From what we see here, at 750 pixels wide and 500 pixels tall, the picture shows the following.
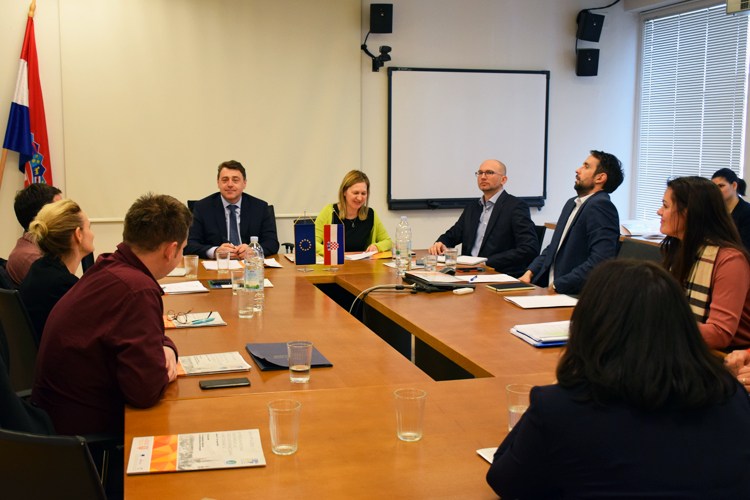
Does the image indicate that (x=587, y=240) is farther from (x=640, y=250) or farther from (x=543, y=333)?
(x=543, y=333)

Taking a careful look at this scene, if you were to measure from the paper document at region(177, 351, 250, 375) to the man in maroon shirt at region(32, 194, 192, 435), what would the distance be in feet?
0.34

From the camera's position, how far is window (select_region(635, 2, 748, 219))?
655 cm

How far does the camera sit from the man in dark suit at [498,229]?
206 inches

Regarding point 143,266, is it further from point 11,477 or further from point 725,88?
point 725,88

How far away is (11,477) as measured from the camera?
146 cm

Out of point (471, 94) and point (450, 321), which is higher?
point (471, 94)

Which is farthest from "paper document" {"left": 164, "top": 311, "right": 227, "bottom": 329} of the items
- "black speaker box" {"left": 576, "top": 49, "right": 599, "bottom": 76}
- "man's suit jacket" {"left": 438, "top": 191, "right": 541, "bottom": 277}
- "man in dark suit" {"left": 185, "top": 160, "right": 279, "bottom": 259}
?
"black speaker box" {"left": 576, "top": 49, "right": 599, "bottom": 76}

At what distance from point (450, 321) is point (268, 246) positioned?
2.46m

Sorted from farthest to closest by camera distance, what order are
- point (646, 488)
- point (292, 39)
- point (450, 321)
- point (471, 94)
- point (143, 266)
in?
1. point (471, 94)
2. point (292, 39)
3. point (450, 321)
4. point (143, 266)
5. point (646, 488)

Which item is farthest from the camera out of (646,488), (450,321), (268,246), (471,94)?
(471,94)

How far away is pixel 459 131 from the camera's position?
7172 millimetres

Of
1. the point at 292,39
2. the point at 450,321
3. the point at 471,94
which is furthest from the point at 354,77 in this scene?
the point at 450,321

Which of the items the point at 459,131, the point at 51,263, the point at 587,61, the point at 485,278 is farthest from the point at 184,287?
the point at 587,61

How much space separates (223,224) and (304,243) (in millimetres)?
817
